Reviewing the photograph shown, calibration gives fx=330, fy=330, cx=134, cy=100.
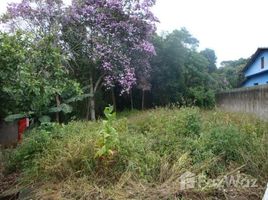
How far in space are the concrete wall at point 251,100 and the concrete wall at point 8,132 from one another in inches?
311

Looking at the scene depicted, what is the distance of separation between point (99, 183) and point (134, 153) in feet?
2.43

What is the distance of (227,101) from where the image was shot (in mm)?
14180

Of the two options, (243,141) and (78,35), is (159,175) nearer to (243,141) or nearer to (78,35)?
(243,141)

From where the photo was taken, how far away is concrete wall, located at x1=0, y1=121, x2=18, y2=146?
11877mm

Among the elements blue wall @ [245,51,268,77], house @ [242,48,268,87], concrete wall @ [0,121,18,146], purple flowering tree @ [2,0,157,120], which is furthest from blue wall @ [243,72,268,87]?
concrete wall @ [0,121,18,146]

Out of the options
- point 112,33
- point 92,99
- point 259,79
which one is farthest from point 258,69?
point 92,99

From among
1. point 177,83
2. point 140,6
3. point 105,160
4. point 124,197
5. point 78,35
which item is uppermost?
point 140,6

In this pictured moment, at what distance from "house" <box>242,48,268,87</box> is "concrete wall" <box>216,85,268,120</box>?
1126 cm

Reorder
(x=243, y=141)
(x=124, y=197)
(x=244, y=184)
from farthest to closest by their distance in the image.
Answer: (x=243, y=141), (x=244, y=184), (x=124, y=197)

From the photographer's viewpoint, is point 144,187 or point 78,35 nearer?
point 144,187

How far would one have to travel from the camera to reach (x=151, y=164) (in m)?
5.05

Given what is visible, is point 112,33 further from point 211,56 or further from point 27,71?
point 211,56

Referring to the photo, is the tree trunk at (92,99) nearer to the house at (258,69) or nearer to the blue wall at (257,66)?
the house at (258,69)

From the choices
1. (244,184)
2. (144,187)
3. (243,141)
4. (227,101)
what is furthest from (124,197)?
(227,101)
